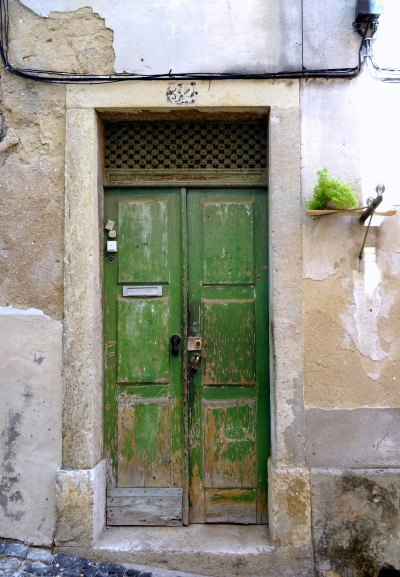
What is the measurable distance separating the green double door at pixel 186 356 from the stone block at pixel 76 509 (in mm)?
290

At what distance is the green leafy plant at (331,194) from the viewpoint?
3.15 m

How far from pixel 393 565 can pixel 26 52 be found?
169 inches

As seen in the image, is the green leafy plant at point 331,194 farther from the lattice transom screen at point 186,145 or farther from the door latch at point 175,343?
the door latch at point 175,343

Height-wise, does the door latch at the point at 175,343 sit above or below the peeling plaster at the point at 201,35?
below

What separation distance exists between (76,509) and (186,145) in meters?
2.70

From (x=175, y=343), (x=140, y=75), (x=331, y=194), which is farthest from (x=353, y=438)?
(x=140, y=75)

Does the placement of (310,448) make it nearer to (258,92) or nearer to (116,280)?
(116,280)

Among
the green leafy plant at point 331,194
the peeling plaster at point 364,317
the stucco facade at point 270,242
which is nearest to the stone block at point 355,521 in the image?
the stucco facade at point 270,242

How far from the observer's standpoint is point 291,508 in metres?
3.23

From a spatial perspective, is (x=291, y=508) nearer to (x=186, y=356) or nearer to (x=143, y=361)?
(x=186, y=356)

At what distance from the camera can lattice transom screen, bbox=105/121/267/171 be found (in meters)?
3.68

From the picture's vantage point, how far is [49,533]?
3281 mm

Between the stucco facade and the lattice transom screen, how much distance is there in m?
0.21

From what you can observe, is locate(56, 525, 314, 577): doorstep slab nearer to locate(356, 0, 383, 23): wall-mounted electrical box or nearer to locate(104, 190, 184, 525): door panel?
locate(104, 190, 184, 525): door panel
